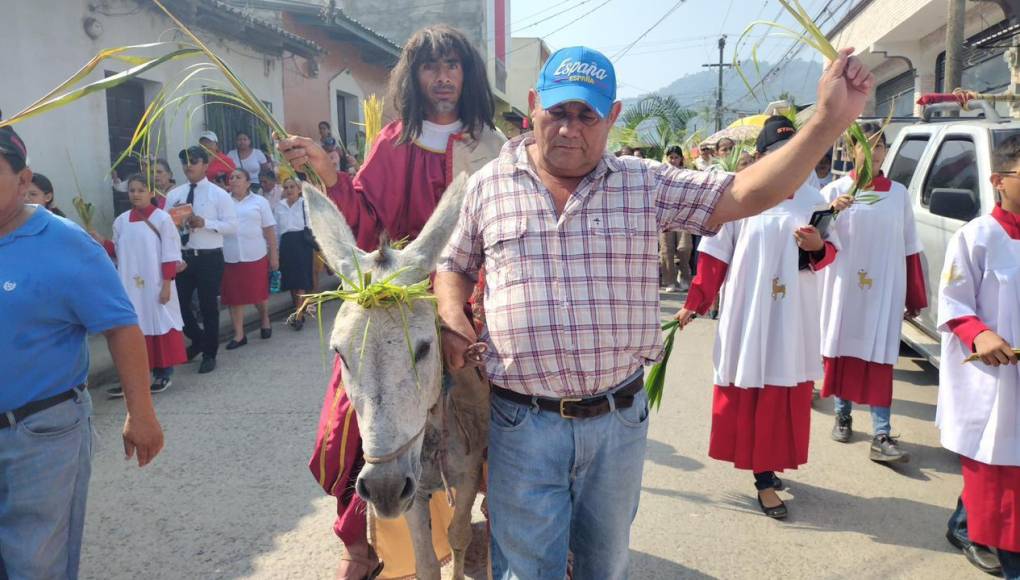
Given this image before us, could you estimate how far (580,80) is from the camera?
91.4 inches

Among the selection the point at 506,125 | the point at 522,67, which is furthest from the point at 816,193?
the point at 522,67

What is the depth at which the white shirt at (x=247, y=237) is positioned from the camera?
888 cm

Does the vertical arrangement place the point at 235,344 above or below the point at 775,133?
below

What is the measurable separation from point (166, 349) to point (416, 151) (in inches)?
189

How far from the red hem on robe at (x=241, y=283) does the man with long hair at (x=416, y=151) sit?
5.88 metres

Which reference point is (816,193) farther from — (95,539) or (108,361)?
(108,361)

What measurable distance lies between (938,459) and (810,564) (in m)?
2.11

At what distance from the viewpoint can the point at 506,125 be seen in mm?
9211

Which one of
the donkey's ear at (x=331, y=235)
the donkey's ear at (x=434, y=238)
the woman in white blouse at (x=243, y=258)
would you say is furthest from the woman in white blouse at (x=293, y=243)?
the donkey's ear at (x=434, y=238)

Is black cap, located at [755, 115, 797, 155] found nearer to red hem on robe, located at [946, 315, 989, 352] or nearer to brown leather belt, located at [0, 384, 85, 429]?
red hem on robe, located at [946, 315, 989, 352]

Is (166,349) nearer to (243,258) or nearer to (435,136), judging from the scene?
(243,258)

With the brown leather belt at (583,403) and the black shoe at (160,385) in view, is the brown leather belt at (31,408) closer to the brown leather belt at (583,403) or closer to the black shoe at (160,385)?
the brown leather belt at (583,403)

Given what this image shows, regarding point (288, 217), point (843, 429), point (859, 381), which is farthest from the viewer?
point (288, 217)

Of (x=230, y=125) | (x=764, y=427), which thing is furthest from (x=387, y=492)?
(x=230, y=125)
